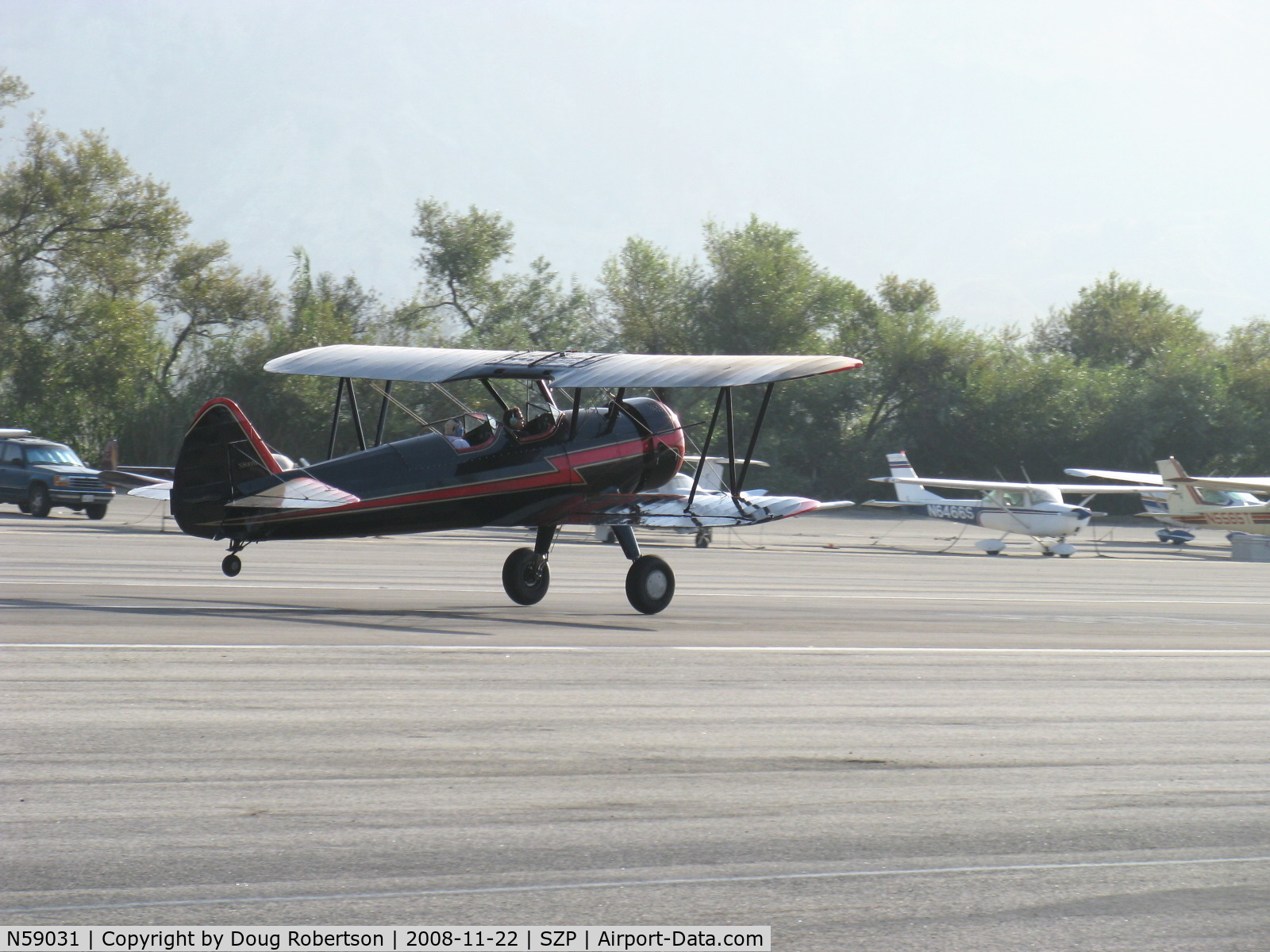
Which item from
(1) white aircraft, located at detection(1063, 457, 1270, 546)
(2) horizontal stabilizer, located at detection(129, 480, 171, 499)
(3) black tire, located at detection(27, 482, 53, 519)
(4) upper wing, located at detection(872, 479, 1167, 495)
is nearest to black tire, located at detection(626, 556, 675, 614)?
(2) horizontal stabilizer, located at detection(129, 480, 171, 499)

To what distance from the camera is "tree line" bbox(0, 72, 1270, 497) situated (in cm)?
5656

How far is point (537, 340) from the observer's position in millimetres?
69938

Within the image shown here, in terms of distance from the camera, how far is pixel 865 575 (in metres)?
24.3

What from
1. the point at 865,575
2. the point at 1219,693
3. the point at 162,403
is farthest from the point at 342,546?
the point at 162,403

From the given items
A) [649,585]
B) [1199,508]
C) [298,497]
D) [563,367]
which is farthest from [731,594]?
[1199,508]

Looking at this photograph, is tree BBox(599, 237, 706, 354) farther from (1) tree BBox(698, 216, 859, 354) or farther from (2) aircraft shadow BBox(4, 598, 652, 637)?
(2) aircraft shadow BBox(4, 598, 652, 637)

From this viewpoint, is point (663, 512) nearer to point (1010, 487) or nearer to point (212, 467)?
point (212, 467)

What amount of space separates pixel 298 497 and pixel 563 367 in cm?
380

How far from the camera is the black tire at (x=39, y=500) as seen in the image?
113 ft

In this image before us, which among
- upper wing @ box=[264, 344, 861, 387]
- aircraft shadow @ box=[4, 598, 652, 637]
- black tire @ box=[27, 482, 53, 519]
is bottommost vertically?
aircraft shadow @ box=[4, 598, 652, 637]

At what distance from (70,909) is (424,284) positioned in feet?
233

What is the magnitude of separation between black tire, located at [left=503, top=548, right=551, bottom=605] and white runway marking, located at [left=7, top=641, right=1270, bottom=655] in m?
3.67

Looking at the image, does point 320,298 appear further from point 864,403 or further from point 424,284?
point 864,403

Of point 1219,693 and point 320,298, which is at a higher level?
point 320,298
